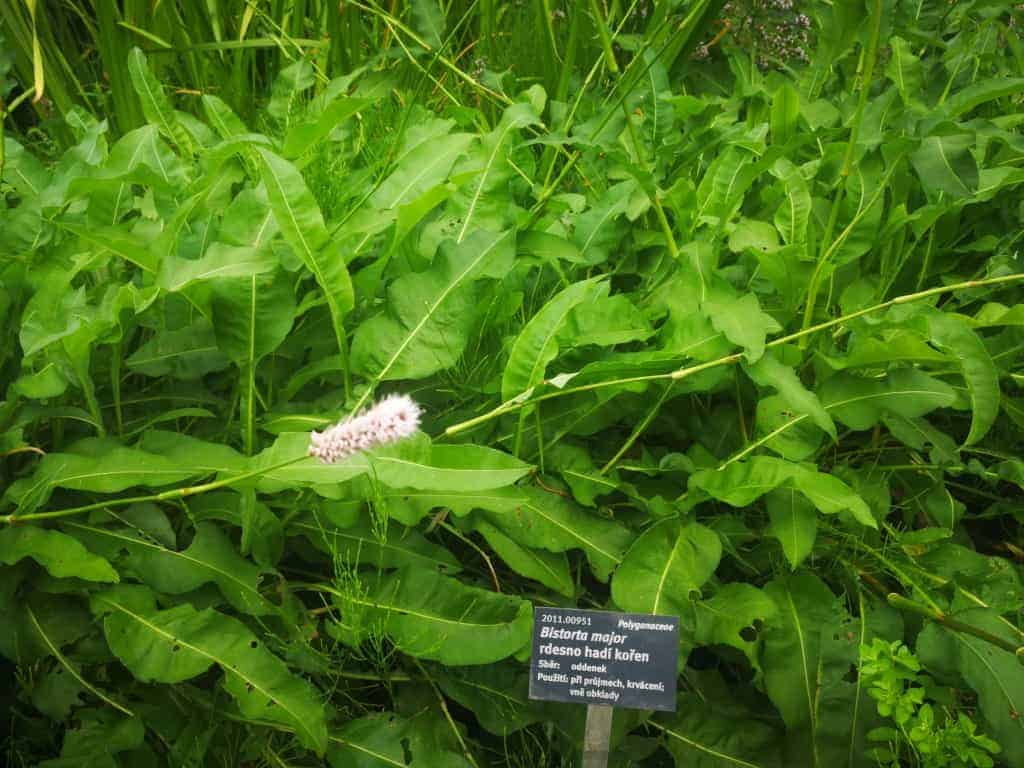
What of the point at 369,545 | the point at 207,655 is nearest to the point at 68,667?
the point at 207,655

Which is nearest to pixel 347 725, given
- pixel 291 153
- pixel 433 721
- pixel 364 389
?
pixel 433 721

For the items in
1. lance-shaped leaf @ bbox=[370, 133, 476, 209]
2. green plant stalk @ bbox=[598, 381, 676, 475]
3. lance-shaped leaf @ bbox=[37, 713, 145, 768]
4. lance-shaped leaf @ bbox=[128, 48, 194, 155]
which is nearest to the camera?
lance-shaped leaf @ bbox=[37, 713, 145, 768]

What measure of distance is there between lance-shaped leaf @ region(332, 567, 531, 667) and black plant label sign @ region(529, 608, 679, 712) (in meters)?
0.10

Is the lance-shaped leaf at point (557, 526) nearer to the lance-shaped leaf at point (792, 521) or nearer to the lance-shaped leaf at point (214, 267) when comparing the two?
the lance-shaped leaf at point (792, 521)

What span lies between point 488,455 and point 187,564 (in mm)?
471

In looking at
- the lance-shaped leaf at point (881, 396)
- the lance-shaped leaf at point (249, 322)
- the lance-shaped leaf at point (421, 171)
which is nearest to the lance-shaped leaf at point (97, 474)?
the lance-shaped leaf at point (249, 322)

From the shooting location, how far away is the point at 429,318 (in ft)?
4.91

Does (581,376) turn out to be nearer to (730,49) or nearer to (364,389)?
(364,389)

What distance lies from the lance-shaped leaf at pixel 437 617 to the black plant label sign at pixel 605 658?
98 millimetres

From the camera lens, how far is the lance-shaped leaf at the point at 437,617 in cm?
135

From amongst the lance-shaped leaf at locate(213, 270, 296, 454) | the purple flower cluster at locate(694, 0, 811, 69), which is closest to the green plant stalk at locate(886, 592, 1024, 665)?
the lance-shaped leaf at locate(213, 270, 296, 454)

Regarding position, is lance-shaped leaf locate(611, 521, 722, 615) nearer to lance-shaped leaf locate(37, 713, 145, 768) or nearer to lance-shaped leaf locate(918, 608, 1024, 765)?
lance-shaped leaf locate(918, 608, 1024, 765)

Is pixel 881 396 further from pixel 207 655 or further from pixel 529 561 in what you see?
pixel 207 655

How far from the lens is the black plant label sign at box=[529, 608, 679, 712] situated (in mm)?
1244
